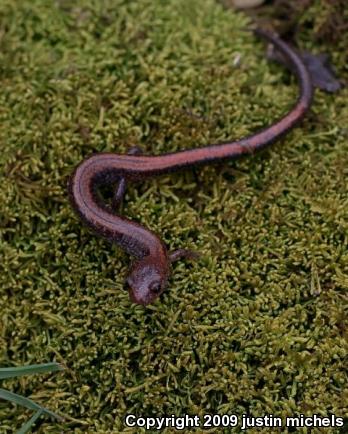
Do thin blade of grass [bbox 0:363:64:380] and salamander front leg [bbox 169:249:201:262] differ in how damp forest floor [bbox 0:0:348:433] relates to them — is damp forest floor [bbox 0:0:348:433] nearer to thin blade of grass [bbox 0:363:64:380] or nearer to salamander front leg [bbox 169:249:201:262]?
salamander front leg [bbox 169:249:201:262]

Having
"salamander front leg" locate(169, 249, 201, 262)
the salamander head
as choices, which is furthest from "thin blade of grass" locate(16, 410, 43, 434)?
"salamander front leg" locate(169, 249, 201, 262)

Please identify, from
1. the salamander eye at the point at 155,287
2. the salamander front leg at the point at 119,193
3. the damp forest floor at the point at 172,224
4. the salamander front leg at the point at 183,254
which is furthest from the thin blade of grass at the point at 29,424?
the salamander front leg at the point at 119,193

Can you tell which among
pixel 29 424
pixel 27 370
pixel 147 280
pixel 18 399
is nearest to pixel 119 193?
pixel 147 280

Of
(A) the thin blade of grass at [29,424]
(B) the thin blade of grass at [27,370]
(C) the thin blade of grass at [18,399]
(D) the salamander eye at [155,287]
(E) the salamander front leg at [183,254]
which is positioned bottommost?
(A) the thin blade of grass at [29,424]

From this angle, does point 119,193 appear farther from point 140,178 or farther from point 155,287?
point 155,287

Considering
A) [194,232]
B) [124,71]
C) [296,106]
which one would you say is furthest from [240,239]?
[124,71]

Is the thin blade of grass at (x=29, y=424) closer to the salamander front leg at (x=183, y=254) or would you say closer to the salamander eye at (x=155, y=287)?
the salamander eye at (x=155, y=287)

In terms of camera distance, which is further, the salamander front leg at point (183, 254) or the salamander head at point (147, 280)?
the salamander front leg at point (183, 254)
